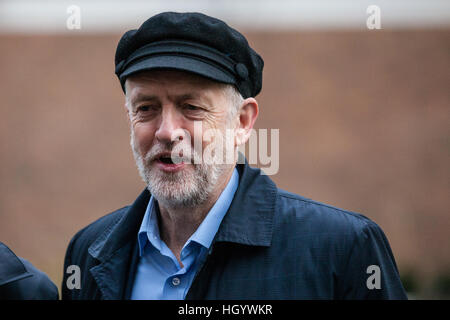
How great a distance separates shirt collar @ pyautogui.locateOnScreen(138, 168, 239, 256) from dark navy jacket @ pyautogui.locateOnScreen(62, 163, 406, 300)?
0.08 m

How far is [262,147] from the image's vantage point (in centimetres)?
566

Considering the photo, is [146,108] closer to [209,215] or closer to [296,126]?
[209,215]

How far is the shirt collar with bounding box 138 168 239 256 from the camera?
2049 mm

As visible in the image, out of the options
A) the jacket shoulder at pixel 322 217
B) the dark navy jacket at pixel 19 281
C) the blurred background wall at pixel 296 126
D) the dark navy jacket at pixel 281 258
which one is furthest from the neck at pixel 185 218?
the blurred background wall at pixel 296 126

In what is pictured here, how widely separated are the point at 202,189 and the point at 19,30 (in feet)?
29.0

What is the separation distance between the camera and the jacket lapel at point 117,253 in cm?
209

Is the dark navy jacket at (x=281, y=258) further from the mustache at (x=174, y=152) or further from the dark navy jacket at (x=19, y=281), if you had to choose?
the mustache at (x=174, y=152)

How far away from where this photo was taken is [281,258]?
1913 mm

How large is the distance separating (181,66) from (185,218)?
0.68 metres

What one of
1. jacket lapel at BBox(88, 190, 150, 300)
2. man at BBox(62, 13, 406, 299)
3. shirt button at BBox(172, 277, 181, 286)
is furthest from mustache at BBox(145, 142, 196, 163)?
shirt button at BBox(172, 277, 181, 286)

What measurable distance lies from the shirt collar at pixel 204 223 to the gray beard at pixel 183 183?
8 centimetres

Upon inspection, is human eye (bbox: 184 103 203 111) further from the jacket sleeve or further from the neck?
the jacket sleeve

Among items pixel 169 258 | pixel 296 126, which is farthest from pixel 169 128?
pixel 296 126
